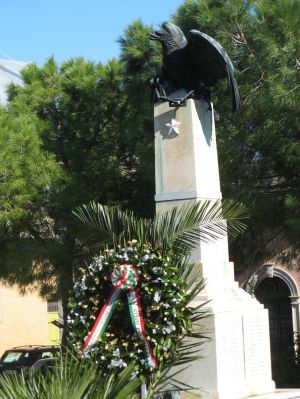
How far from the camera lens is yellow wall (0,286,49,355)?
3628 centimetres

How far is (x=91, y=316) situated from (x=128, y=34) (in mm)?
10432

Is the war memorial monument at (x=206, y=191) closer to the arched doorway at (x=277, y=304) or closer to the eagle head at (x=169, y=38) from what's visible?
the eagle head at (x=169, y=38)

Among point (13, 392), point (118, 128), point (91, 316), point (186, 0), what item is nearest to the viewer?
point (13, 392)

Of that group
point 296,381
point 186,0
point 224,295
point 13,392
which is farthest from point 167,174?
point 296,381

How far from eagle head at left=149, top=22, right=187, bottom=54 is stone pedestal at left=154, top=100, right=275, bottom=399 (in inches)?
32.7

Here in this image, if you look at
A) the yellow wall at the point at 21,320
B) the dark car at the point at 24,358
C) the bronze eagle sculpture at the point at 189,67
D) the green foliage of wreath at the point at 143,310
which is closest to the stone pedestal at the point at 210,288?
the bronze eagle sculpture at the point at 189,67

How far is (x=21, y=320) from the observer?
36969mm

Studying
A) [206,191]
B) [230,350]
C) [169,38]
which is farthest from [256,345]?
[169,38]

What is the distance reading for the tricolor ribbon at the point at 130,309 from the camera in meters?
8.98

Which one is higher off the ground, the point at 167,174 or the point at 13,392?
the point at 167,174

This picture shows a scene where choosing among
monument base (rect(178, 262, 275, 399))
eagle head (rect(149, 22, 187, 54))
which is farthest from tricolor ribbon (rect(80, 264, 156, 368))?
eagle head (rect(149, 22, 187, 54))

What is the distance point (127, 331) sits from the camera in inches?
368

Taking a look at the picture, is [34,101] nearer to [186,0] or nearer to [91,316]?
[186,0]

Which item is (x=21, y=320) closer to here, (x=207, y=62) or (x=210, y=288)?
(x=207, y=62)
